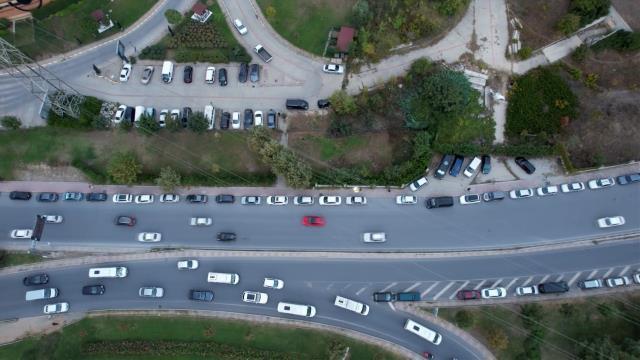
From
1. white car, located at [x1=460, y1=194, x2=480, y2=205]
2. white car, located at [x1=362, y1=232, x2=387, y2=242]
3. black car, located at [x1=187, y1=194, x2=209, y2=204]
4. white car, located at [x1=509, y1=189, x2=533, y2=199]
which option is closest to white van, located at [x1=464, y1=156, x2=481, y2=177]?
white car, located at [x1=460, y1=194, x2=480, y2=205]

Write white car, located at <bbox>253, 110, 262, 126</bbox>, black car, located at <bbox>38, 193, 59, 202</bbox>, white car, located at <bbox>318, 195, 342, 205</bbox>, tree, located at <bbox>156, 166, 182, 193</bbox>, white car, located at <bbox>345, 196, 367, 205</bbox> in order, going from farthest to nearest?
white car, located at <bbox>253, 110, 262, 126</bbox>
black car, located at <bbox>38, 193, 59, 202</bbox>
white car, located at <bbox>318, 195, 342, 205</bbox>
white car, located at <bbox>345, 196, 367, 205</bbox>
tree, located at <bbox>156, 166, 182, 193</bbox>

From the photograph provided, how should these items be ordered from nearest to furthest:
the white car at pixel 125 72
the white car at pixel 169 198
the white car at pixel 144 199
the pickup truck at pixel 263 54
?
the white car at pixel 144 199 < the white car at pixel 169 198 < the white car at pixel 125 72 < the pickup truck at pixel 263 54

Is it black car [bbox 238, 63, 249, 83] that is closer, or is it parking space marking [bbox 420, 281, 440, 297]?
parking space marking [bbox 420, 281, 440, 297]

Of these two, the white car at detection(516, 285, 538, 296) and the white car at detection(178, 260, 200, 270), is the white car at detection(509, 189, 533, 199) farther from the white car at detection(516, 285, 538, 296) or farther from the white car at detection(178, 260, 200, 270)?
the white car at detection(178, 260, 200, 270)

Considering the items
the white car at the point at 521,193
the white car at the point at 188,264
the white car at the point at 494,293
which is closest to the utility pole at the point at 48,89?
the white car at the point at 188,264

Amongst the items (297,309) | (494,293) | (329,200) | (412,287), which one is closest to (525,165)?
(494,293)

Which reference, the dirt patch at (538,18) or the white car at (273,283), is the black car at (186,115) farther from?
the dirt patch at (538,18)

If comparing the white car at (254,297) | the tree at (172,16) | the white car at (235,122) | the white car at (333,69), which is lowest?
the white car at (254,297)

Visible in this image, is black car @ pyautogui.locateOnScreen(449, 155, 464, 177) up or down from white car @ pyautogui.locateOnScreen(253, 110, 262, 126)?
down
